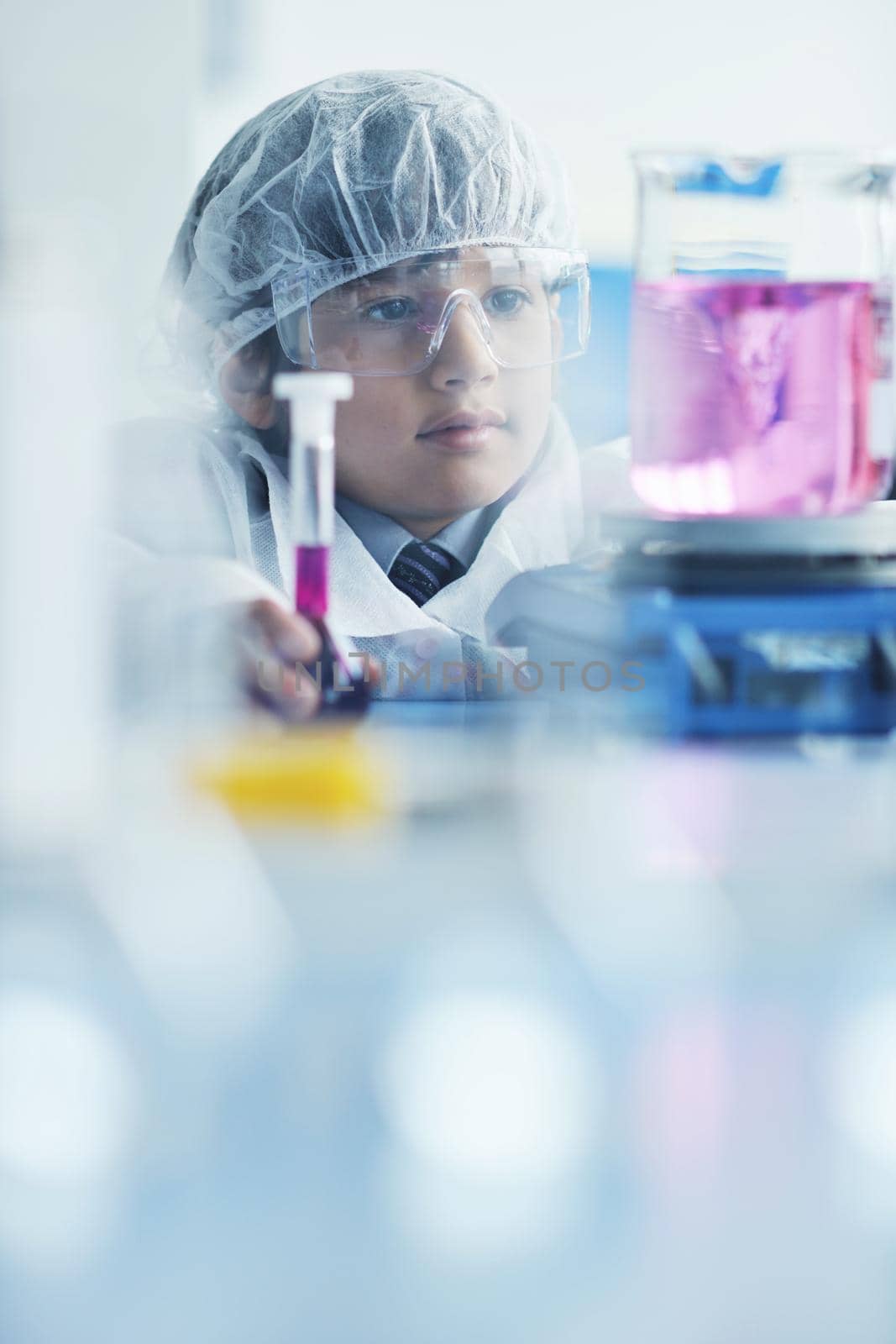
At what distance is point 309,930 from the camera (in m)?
0.50

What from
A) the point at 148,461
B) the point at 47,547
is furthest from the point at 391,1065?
the point at 148,461

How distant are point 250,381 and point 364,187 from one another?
0.17 metres

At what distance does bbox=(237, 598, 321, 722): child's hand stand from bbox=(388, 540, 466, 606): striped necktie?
295 mm

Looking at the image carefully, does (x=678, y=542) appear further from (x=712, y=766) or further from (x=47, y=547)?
(x=47, y=547)

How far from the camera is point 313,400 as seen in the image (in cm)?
79

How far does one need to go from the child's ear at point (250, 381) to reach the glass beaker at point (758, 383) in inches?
12.7

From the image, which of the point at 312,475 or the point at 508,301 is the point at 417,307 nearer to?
the point at 508,301

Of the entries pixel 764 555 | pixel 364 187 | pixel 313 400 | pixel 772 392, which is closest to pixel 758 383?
pixel 772 392

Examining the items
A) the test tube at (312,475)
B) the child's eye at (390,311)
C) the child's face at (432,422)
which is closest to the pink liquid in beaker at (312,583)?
the test tube at (312,475)

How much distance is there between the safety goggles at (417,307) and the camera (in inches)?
40.2

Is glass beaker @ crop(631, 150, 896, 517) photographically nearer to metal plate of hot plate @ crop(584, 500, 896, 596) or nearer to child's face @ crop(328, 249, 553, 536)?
metal plate of hot plate @ crop(584, 500, 896, 596)

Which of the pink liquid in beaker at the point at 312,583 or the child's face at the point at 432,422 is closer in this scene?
the pink liquid in beaker at the point at 312,583

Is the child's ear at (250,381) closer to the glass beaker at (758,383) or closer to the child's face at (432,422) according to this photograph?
the child's face at (432,422)

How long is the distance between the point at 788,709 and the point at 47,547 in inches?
14.3
